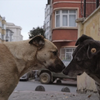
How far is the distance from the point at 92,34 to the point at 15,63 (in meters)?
6.59

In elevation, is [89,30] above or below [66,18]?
below

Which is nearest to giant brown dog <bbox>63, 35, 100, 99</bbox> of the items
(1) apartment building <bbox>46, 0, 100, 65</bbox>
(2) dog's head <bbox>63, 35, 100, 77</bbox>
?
(2) dog's head <bbox>63, 35, 100, 77</bbox>

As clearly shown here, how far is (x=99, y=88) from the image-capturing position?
14.2ft

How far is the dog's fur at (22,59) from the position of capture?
3.59m

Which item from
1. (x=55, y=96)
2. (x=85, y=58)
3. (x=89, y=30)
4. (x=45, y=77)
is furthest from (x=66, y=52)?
(x=85, y=58)

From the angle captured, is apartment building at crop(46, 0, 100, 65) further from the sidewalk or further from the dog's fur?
the dog's fur

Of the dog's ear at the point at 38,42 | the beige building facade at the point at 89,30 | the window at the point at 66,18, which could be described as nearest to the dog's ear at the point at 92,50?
the dog's ear at the point at 38,42

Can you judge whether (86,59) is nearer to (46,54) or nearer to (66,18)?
(46,54)

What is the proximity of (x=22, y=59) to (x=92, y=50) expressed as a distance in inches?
47.3

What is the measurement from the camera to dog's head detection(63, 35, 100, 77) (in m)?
3.82

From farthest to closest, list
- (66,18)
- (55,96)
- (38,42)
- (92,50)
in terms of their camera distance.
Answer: (66,18) < (55,96) < (38,42) < (92,50)

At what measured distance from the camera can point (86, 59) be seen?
3.93 meters

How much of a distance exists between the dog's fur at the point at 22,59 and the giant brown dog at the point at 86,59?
0.27 m

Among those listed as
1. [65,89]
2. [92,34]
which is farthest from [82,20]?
[65,89]
